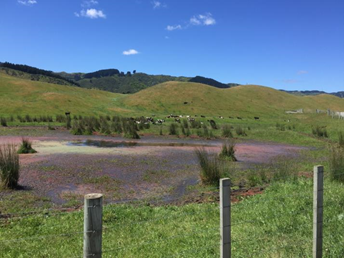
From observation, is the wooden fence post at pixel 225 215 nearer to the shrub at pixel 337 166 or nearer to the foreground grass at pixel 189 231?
the foreground grass at pixel 189 231

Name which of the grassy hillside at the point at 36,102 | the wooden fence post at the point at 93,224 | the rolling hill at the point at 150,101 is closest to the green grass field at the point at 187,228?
the wooden fence post at the point at 93,224

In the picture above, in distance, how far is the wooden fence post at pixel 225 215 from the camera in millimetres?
3588

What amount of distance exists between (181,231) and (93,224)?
12.9 ft

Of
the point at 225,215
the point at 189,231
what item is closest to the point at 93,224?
the point at 225,215

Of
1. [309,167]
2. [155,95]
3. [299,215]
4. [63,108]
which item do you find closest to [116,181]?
[299,215]

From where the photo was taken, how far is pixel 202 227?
6.66 meters

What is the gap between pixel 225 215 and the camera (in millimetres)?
3678

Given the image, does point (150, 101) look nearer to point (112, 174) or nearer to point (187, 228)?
point (112, 174)

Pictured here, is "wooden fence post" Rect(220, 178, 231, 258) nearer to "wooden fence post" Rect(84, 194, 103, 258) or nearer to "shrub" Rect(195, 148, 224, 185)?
"wooden fence post" Rect(84, 194, 103, 258)

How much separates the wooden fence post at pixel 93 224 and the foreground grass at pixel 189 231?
6.30ft

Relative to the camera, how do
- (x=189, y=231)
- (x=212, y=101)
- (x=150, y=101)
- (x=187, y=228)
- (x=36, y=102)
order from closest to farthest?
(x=189, y=231), (x=187, y=228), (x=36, y=102), (x=150, y=101), (x=212, y=101)

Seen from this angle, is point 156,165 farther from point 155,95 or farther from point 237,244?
point 155,95

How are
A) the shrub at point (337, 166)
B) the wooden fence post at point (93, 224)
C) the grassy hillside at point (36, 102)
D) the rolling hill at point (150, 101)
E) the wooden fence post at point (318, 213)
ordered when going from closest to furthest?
1. the wooden fence post at point (93, 224)
2. the wooden fence post at point (318, 213)
3. the shrub at point (337, 166)
4. the grassy hillside at point (36, 102)
5. the rolling hill at point (150, 101)

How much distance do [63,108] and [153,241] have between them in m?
61.0
